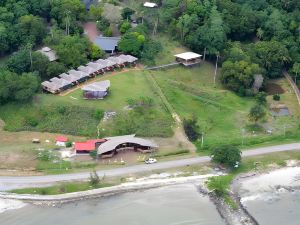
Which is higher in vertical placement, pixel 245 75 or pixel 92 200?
pixel 245 75

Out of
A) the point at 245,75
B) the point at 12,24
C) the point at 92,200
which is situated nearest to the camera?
the point at 92,200

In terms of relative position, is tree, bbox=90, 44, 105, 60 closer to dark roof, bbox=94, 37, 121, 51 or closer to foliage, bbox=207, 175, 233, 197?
dark roof, bbox=94, 37, 121, 51

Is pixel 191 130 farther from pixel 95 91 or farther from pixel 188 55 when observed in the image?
pixel 188 55

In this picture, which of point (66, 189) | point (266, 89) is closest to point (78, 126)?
point (66, 189)

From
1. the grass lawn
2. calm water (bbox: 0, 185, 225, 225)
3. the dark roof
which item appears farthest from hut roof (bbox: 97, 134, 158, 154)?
the dark roof

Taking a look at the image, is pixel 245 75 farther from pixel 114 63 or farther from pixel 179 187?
pixel 179 187

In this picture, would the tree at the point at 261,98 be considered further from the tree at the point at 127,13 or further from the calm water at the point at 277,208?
the tree at the point at 127,13

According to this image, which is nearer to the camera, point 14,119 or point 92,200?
point 92,200
